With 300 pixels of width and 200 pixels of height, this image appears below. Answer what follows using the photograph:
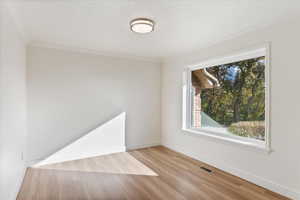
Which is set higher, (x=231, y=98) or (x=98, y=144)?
(x=231, y=98)

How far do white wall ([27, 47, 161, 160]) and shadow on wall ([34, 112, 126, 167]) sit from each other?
0.11 m

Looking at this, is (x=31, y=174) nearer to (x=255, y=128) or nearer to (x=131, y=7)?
(x=131, y=7)

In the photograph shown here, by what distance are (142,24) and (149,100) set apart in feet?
8.08

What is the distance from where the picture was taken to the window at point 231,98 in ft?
8.83

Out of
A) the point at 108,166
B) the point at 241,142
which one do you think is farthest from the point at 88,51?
the point at 241,142

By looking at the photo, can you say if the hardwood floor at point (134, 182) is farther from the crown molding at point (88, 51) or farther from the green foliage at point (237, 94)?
the crown molding at point (88, 51)

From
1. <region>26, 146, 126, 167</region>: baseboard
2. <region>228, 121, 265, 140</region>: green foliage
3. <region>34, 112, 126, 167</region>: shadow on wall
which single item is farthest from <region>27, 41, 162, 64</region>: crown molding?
<region>228, 121, 265, 140</region>: green foliage

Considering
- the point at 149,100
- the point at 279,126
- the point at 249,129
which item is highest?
the point at 149,100

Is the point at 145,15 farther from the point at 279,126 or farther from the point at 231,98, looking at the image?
the point at 279,126

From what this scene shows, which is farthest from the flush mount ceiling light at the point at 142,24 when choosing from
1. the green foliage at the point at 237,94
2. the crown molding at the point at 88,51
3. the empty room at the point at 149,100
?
the green foliage at the point at 237,94

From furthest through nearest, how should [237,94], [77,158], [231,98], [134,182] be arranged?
[77,158]
[231,98]
[237,94]
[134,182]

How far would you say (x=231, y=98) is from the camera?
10.5ft

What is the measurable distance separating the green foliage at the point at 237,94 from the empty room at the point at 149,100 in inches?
0.7

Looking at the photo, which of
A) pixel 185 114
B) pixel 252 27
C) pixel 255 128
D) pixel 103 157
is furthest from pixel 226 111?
pixel 103 157
